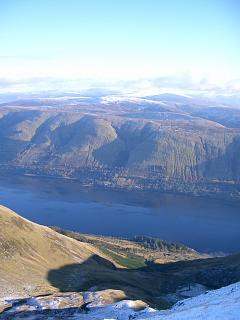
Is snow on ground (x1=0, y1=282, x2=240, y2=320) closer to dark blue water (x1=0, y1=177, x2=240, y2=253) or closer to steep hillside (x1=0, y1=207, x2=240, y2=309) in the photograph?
steep hillside (x1=0, y1=207, x2=240, y2=309)

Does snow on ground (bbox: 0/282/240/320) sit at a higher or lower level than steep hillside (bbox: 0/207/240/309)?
higher

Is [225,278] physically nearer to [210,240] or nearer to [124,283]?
[124,283]

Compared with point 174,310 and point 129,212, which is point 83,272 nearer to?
point 174,310

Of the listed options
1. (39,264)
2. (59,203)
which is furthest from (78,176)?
(39,264)

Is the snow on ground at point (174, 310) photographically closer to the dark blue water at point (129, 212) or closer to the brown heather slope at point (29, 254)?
the brown heather slope at point (29, 254)

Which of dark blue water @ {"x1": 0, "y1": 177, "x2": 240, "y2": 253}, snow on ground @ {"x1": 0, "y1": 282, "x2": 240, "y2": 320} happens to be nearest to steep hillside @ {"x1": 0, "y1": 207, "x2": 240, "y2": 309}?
snow on ground @ {"x1": 0, "y1": 282, "x2": 240, "y2": 320}

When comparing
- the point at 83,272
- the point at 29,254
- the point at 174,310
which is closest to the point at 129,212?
the point at 83,272
